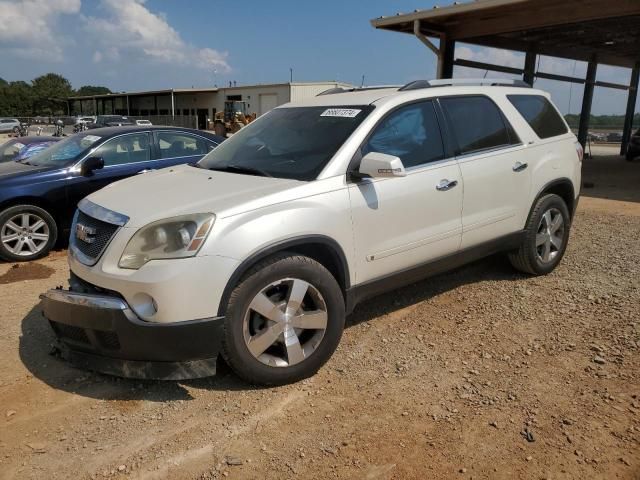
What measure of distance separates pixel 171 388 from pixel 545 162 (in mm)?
3720

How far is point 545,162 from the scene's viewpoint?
473cm

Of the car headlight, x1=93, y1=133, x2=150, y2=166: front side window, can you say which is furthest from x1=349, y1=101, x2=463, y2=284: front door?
x1=93, y1=133, x2=150, y2=166: front side window

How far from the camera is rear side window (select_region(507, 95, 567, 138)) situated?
15.6ft

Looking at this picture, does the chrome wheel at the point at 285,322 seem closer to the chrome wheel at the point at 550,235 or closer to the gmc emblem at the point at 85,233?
the gmc emblem at the point at 85,233

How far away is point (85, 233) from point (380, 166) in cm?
188

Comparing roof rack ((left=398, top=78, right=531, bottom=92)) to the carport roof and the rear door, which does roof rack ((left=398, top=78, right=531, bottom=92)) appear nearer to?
the rear door

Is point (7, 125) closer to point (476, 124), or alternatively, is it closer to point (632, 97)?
point (632, 97)

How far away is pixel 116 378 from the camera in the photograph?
10.9 feet

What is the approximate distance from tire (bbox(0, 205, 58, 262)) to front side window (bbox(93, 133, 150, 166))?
100 cm

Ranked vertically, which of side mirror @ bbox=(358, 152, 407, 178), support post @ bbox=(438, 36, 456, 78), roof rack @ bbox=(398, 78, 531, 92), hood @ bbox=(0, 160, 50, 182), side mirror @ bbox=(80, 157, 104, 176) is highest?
support post @ bbox=(438, 36, 456, 78)

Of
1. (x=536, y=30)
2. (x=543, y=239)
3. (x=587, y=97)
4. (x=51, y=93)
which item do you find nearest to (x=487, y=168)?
(x=543, y=239)

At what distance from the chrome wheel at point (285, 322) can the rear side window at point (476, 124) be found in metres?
1.80

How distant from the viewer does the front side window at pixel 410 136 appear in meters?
3.65

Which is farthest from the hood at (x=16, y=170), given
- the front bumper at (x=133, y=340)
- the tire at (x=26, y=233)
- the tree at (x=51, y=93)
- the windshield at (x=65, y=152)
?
the tree at (x=51, y=93)
